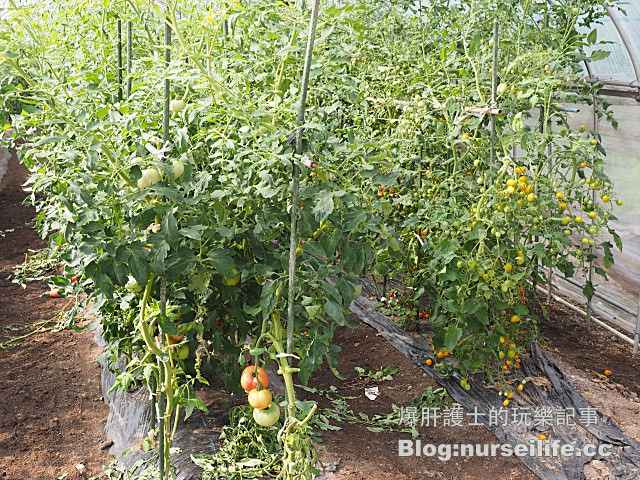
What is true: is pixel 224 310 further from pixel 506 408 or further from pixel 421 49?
pixel 421 49

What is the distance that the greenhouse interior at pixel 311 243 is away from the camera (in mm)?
1903

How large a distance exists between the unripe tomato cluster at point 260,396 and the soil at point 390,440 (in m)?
0.65

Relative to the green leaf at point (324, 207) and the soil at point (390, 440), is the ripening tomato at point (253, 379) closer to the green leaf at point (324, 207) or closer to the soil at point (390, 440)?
the green leaf at point (324, 207)

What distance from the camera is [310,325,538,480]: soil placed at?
8.55 feet

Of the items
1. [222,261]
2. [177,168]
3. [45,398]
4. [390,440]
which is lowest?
[45,398]

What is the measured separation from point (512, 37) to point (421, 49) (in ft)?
1.86

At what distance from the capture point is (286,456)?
189cm

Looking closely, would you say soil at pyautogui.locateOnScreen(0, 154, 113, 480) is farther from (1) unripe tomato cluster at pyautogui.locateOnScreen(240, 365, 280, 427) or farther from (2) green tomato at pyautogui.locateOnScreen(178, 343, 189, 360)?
(1) unripe tomato cluster at pyautogui.locateOnScreen(240, 365, 280, 427)

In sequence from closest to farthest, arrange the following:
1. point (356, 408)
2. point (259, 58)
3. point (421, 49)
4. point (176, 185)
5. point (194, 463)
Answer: point (176, 185)
point (259, 58)
point (194, 463)
point (356, 408)
point (421, 49)

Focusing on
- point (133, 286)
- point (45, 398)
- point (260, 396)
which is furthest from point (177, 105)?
point (45, 398)

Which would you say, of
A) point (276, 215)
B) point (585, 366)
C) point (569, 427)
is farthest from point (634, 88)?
point (276, 215)

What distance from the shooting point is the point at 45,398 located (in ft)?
11.0

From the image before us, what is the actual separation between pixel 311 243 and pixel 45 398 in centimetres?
209

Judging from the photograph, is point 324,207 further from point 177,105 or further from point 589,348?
point 589,348
